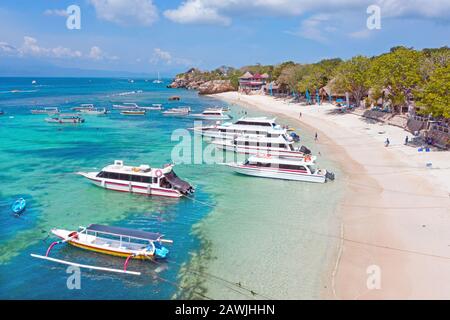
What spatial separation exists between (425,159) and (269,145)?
1912 centimetres

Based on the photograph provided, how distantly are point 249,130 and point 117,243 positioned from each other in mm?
35326

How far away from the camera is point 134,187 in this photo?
113 ft

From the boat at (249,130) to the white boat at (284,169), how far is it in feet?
44.5

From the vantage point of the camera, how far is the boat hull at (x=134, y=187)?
33.4 metres

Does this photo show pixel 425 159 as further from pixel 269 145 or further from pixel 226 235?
pixel 226 235

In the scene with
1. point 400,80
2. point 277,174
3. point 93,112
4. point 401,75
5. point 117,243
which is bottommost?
point 117,243

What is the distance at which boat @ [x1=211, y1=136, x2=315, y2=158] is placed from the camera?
45747mm

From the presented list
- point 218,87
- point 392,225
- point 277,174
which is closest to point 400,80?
point 277,174

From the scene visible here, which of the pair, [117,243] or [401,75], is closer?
[117,243]

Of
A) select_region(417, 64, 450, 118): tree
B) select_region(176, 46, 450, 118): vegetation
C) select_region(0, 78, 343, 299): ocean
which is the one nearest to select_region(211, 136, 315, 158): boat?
select_region(0, 78, 343, 299): ocean

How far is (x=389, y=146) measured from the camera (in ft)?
167

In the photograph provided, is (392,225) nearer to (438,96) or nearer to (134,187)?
(134,187)

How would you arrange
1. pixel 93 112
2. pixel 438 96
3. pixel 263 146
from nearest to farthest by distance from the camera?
pixel 438 96, pixel 263 146, pixel 93 112
